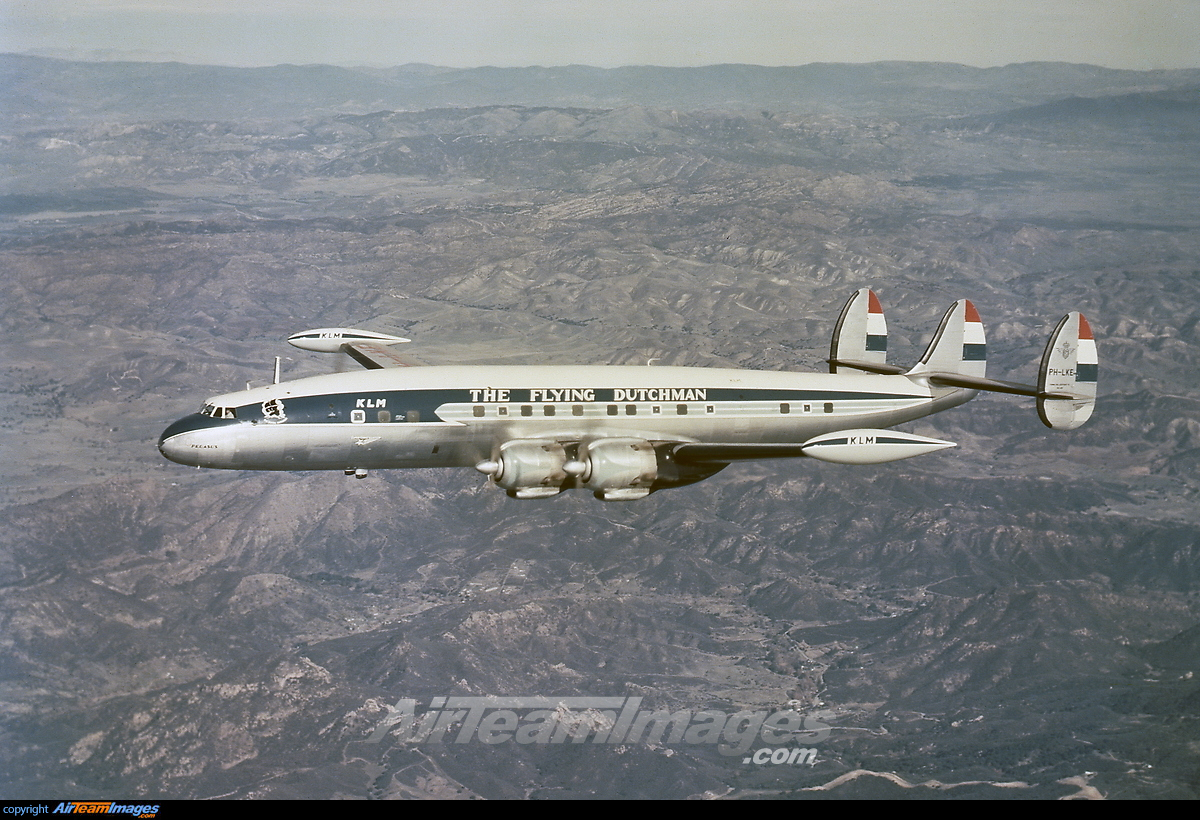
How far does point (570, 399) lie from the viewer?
6419 cm

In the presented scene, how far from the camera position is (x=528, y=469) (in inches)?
2400

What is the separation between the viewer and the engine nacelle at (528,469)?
200 feet

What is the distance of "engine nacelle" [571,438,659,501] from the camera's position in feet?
202

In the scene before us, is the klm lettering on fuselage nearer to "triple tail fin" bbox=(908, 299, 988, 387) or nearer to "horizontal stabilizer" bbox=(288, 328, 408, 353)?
"triple tail fin" bbox=(908, 299, 988, 387)

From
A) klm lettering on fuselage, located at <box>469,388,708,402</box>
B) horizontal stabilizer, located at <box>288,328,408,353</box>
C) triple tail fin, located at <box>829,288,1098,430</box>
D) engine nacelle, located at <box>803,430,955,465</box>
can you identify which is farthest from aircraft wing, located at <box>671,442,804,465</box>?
horizontal stabilizer, located at <box>288,328,408,353</box>

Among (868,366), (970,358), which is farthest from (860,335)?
(970,358)

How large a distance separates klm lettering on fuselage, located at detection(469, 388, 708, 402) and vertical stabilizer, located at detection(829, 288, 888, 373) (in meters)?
14.3

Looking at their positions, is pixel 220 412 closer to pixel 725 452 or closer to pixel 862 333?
pixel 725 452
